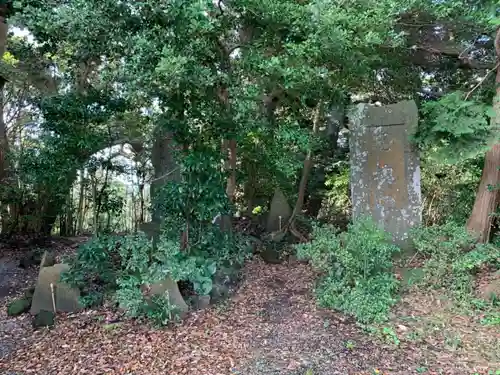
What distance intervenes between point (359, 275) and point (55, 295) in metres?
3.16

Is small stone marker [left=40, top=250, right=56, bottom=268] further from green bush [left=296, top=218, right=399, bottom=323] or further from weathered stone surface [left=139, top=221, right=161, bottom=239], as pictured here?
green bush [left=296, top=218, right=399, bottom=323]

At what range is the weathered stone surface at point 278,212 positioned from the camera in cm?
646

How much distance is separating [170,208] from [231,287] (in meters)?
1.27

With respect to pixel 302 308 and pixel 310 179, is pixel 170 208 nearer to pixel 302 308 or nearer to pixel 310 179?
pixel 302 308

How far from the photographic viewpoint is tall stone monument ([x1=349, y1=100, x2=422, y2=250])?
4.81m

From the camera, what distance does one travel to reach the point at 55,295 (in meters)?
3.86

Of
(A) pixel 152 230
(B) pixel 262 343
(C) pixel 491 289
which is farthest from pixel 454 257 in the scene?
(A) pixel 152 230

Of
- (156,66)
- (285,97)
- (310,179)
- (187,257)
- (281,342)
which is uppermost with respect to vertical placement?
(285,97)

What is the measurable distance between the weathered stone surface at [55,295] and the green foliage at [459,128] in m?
4.35

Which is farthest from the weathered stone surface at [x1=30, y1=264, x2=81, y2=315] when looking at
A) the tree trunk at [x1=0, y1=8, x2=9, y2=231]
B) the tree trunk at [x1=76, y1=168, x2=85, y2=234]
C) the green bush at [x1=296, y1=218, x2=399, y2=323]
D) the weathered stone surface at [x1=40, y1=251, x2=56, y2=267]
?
the tree trunk at [x1=76, y1=168, x2=85, y2=234]

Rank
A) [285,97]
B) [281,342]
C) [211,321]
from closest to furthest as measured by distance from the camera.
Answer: [281,342], [211,321], [285,97]

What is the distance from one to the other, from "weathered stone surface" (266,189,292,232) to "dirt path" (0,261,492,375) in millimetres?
2581

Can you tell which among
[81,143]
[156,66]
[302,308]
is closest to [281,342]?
[302,308]

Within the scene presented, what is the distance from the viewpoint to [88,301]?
3.87 metres
